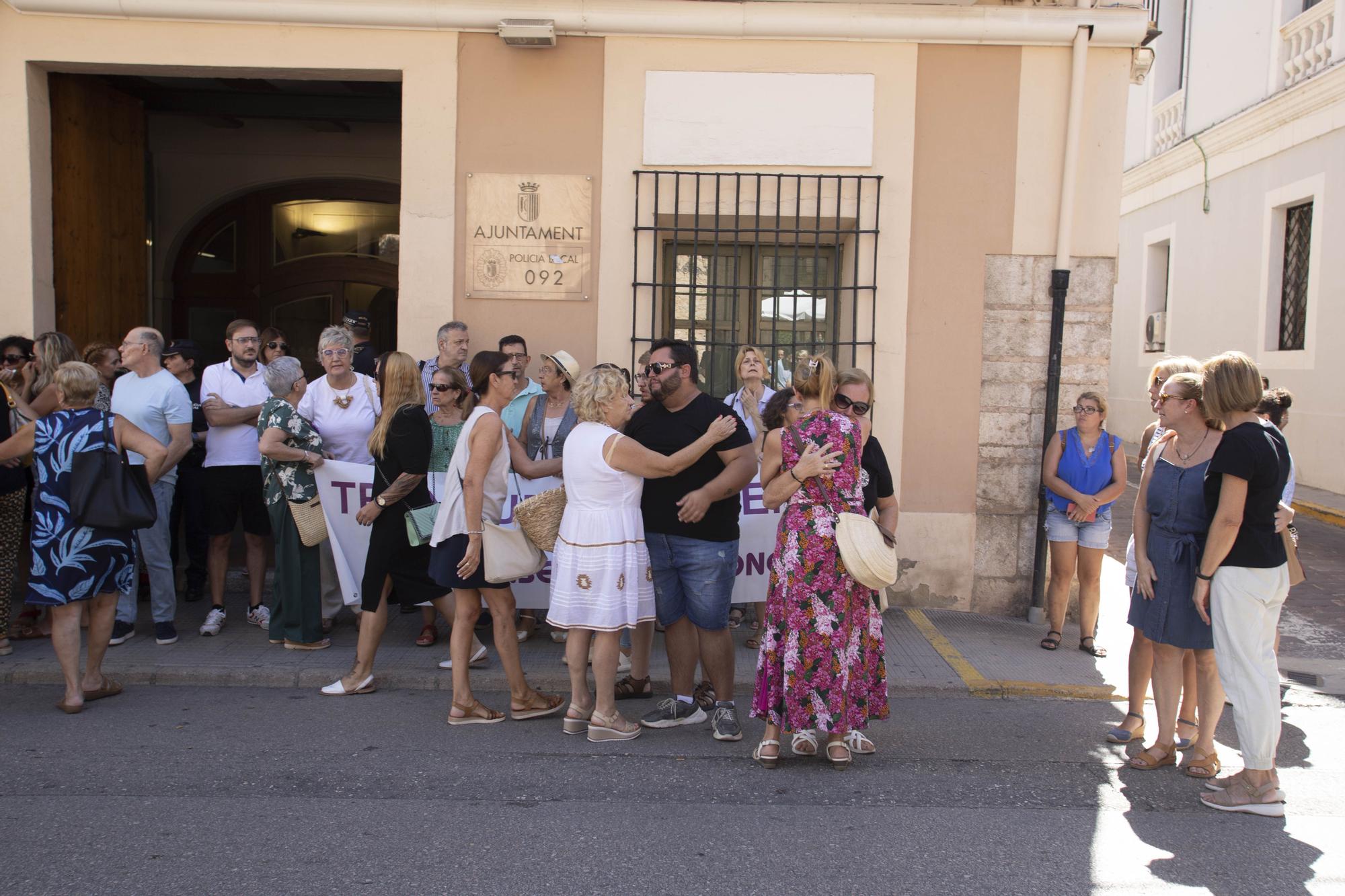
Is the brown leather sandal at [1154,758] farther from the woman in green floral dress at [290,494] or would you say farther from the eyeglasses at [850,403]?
the woman in green floral dress at [290,494]

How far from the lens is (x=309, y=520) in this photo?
6.23 meters

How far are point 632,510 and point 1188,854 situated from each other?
265 centimetres

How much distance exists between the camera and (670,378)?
4.93 meters

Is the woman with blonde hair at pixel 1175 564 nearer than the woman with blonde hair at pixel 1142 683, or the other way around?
the woman with blonde hair at pixel 1175 564

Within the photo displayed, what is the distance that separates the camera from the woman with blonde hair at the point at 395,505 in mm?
5410

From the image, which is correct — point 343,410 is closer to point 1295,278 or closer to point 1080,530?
point 1080,530

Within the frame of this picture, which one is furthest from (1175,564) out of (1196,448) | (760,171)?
(760,171)

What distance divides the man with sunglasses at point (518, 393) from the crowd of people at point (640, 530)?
28 mm

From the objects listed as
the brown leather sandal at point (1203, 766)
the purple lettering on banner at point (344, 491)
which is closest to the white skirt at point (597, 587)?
the purple lettering on banner at point (344, 491)

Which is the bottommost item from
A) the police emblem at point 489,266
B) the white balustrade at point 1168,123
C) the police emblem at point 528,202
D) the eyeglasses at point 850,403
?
the eyeglasses at point 850,403

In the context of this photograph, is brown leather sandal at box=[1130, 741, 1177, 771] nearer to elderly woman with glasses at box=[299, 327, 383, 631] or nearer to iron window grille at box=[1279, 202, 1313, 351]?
elderly woman with glasses at box=[299, 327, 383, 631]

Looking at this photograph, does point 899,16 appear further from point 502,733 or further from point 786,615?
point 502,733

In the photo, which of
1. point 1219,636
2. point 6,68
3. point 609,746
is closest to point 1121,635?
point 1219,636

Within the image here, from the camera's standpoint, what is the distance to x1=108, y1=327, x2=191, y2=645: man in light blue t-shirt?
6262 mm
